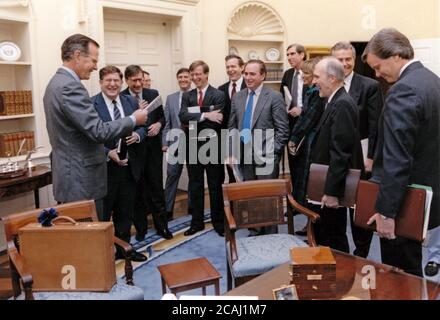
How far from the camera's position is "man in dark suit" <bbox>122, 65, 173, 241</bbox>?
A: 4.03 m

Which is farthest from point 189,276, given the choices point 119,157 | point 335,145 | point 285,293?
point 119,157

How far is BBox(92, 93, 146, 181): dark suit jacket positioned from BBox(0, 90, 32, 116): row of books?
1140 millimetres

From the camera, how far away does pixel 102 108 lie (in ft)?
11.1

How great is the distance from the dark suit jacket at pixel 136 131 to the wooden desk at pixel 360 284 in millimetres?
1896

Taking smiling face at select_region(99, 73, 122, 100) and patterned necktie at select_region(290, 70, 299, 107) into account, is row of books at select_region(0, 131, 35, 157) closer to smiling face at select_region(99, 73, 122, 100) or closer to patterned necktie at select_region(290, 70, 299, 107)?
smiling face at select_region(99, 73, 122, 100)

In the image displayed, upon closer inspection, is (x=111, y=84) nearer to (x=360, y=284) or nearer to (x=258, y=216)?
(x=258, y=216)

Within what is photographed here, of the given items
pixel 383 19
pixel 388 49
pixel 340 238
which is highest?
pixel 383 19

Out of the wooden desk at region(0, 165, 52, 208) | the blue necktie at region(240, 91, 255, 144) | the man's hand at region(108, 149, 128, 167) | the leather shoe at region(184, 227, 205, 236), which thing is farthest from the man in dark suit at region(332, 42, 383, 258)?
the wooden desk at region(0, 165, 52, 208)

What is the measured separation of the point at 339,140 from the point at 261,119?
3.73 ft

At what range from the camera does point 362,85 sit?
133 inches

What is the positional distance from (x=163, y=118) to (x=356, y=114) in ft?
6.82

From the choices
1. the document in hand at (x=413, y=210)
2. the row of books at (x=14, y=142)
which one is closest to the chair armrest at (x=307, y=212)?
the document in hand at (x=413, y=210)
